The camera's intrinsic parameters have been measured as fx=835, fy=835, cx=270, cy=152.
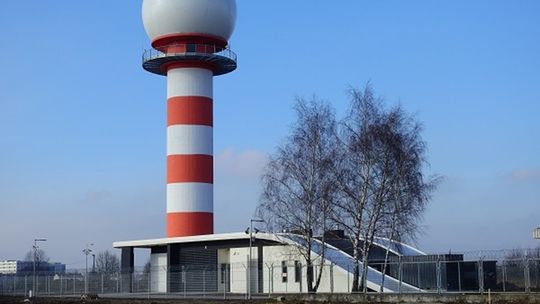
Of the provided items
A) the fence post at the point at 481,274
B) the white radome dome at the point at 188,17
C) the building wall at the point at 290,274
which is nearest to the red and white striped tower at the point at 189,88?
the white radome dome at the point at 188,17

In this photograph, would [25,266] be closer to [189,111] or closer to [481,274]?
[189,111]

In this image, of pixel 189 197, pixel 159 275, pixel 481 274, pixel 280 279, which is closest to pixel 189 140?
pixel 189 197

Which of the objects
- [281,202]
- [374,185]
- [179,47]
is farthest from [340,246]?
[179,47]

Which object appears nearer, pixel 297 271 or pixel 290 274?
pixel 297 271

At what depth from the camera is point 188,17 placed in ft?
181

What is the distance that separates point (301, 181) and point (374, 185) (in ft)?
16.3

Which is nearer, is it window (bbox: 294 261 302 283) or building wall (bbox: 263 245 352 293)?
building wall (bbox: 263 245 352 293)

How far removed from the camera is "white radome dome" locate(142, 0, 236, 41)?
5534 centimetres

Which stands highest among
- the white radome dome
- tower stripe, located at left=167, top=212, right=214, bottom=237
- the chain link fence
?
the white radome dome

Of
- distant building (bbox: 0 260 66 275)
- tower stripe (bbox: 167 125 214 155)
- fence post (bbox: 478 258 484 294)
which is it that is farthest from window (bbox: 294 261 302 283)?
distant building (bbox: 0 260 66 275)

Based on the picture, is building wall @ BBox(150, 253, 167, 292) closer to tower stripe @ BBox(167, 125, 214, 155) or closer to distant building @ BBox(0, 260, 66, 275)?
tower stripe @ BBox(167, 125, 214, 155)

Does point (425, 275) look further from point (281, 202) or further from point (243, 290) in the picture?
point (243, 290)

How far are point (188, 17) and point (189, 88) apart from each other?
475 cm

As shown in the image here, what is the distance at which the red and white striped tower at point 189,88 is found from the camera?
176 feet
